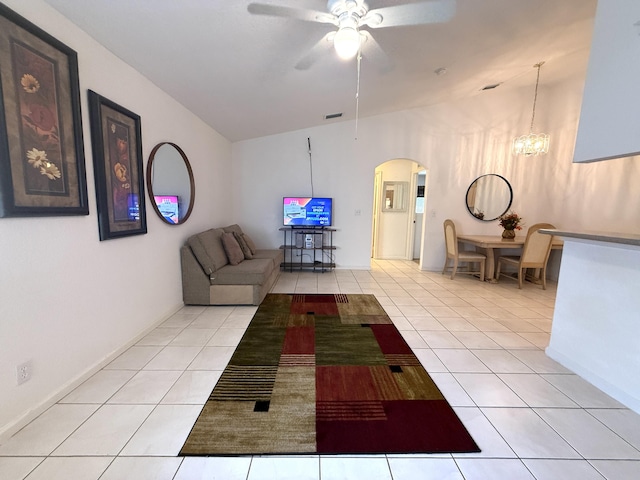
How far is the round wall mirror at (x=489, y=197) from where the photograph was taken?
5289mm

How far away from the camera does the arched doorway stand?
21.1 feet

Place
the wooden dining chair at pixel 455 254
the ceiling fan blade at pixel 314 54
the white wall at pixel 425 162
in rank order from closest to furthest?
the ceiling fan blade at pixel 314 54 < the wooden dining chair at pixel 455 254 < the white wall at pixel 425 162

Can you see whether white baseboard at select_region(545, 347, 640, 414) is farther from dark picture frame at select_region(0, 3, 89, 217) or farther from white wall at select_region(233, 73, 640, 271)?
dark picture frame at select_region(0, 3, 89, 217)

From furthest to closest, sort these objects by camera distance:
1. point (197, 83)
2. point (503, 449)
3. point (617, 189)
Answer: point (617, 189), point (197, 83), point (503, 449)

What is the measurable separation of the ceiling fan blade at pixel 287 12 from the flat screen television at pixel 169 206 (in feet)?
6.45

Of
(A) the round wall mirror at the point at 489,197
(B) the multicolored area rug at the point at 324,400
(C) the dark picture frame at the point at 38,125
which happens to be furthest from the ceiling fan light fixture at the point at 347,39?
(A) the round wall mirror at the point at 489,197

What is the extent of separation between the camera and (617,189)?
3.87 metres

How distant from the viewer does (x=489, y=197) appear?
5.34 m

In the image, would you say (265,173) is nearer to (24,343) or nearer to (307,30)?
(307,30)

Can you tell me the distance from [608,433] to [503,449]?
0.71 meters

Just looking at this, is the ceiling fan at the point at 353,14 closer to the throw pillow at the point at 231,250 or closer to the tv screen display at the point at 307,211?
the throw pillow at the point at 231,250

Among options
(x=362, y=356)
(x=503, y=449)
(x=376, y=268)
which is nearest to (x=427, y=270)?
(x=376, y=268)

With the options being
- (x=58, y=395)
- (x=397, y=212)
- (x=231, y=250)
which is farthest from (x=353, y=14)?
(x=397, y=212)

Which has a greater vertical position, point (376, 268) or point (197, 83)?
point (197, 83)
